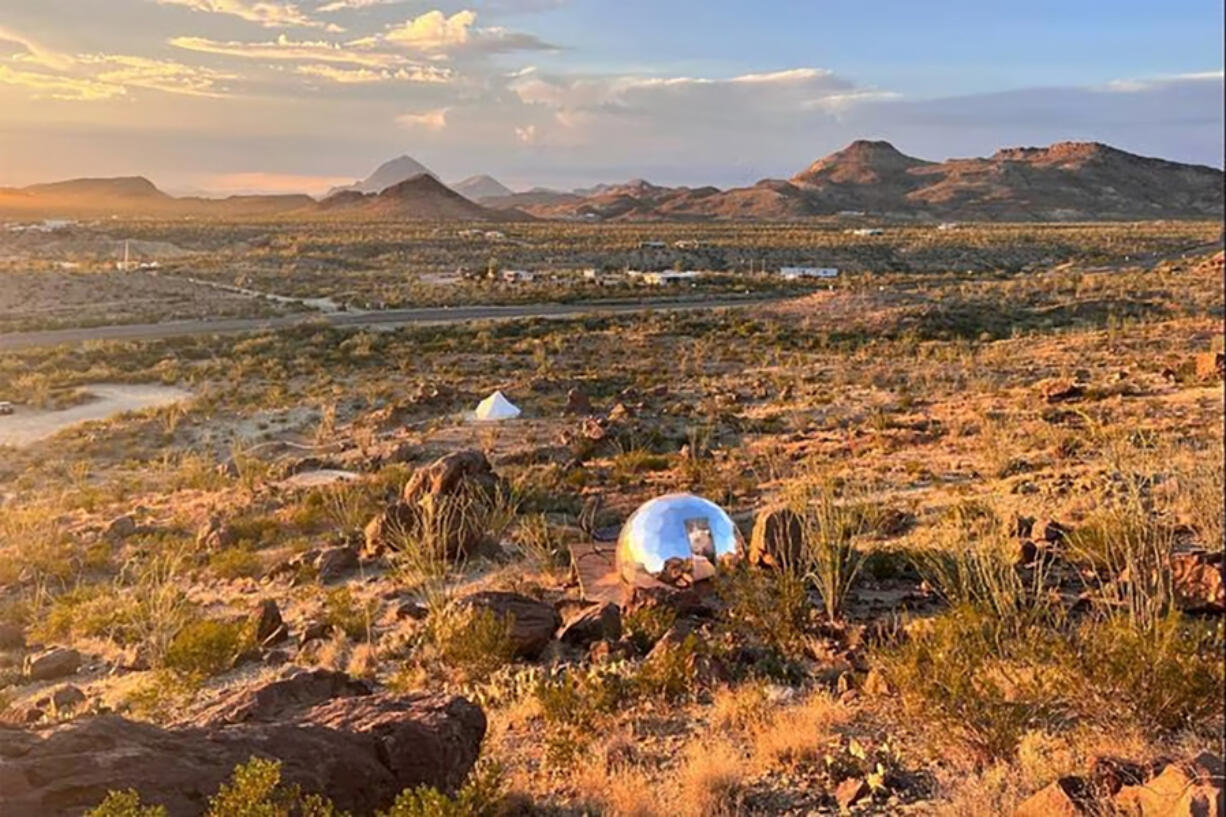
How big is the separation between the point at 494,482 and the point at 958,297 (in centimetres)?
3731

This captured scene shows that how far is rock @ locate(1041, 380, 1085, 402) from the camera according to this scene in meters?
21.3

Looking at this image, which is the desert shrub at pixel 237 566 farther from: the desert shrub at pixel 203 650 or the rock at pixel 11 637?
the desert shrub at pixel 203 650

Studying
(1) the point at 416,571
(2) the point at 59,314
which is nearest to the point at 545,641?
(1) the point at 416,571

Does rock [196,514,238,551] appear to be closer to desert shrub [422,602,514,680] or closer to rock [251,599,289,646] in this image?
rock [251,599,289,646]

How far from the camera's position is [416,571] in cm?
1155

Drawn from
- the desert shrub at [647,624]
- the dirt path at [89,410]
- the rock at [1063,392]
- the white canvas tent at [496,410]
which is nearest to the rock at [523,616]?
the desert shrub at [647,624]

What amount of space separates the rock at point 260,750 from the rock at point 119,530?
32.3ft

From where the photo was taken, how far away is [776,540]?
35.4ft

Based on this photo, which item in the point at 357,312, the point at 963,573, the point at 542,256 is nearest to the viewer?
the point at 963,573

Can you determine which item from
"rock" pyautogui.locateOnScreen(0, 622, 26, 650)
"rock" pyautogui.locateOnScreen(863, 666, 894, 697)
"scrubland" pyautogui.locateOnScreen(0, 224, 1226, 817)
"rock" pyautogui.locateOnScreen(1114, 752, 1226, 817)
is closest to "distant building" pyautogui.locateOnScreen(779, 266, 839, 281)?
"scrubland" pyautogui.locateOnScreen(0, 224, 1226, 817)

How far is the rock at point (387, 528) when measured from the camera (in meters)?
13.3

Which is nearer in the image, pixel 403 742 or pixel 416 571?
pixel 403 742

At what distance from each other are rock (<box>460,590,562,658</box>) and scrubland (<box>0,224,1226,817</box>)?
88mm

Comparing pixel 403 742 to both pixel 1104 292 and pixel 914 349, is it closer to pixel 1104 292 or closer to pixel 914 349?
Answer: pixel 914 349
